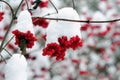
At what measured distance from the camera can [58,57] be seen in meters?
2.30

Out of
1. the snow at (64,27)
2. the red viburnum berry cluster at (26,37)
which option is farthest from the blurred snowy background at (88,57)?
the red viburnum berry cluster at (26,37)

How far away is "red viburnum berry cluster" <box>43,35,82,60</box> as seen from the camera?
7.45ft

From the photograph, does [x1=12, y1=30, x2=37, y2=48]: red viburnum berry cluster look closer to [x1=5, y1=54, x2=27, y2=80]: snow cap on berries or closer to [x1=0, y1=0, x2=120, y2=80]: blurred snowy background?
[x1=5, y1=54, x2=27, y2=80]: snow cap on berries

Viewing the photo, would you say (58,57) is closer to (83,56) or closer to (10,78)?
(10,78)

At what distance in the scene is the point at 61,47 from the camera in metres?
2.31

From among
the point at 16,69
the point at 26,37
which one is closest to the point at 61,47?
the point at 26,37

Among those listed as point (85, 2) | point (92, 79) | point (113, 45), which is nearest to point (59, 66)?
point (92, 79)

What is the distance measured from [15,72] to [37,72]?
485 centimetres

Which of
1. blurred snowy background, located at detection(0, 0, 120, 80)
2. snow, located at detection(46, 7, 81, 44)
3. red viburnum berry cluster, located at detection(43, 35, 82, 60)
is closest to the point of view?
red viburnum berry cluster, located at detection(43, 35, 82, 60)

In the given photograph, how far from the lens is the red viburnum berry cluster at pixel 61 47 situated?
7.45ft

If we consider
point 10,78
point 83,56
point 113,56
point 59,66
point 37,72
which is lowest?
point 10,78

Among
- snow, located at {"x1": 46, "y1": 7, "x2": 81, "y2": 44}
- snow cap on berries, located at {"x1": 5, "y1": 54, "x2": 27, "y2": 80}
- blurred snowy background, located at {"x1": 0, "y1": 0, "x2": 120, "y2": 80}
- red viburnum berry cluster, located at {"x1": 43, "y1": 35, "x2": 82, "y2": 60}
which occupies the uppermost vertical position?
blurred snowy background, located at {"x1": 0, "y1": 0, "x2": 120, "y2": 80}

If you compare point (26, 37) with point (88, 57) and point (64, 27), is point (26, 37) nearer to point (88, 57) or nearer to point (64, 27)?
point (64, 27)

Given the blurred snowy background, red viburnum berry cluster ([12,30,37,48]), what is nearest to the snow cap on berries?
red viburnum berry cluster ([12,30,37,48])
